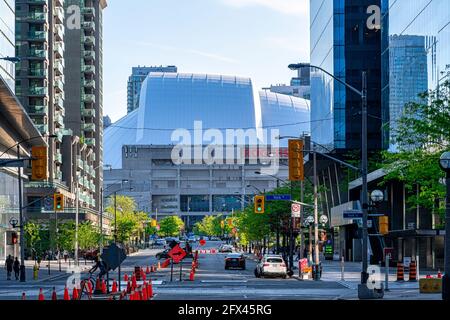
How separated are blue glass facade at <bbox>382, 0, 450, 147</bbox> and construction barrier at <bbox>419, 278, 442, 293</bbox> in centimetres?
2988

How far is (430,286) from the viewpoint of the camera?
38.5 m

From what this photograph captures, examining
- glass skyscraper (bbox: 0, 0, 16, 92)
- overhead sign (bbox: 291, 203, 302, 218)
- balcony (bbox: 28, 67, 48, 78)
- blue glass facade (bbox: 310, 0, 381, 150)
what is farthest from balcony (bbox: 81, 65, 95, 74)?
overhead sign (bbox: 291, 203, 302, 218)

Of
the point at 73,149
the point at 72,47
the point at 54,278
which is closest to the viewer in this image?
the point at 54,278

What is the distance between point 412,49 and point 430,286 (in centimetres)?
5034

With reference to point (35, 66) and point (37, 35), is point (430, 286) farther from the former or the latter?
point (37, 35)

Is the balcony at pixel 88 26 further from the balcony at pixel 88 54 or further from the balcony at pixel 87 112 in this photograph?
the balcony at pixel 87 112

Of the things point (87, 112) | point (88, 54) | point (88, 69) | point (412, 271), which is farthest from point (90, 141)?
point (412, 271)

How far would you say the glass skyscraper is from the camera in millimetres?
86688

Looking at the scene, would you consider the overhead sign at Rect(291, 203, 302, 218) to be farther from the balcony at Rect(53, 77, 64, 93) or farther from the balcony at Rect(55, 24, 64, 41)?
the balcony at Rect(55, 24, 64, 41)

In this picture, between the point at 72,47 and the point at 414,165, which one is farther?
the point at 72,47

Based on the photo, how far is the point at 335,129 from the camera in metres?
108

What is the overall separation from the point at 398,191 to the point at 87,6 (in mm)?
96432
